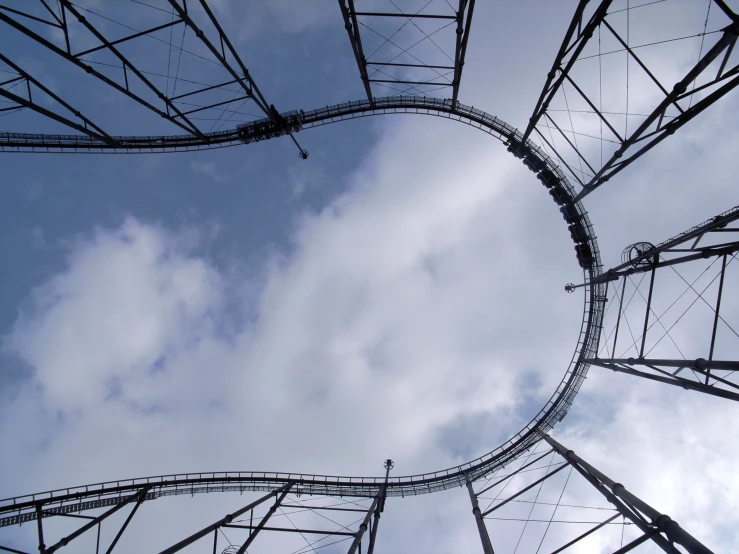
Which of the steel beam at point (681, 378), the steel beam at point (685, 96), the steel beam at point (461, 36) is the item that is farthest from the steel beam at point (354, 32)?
the steel beam at point (681, 378)

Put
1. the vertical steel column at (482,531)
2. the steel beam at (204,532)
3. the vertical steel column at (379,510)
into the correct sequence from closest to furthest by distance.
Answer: the steel beam at (204,532) → the vertical steel column at (482,531) → the vertical steel column at (379,510)

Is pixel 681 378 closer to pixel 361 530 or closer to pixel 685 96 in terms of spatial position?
pixel 685 96

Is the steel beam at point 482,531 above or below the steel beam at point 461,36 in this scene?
below

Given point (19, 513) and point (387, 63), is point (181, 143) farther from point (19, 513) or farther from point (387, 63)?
point (19, 513)

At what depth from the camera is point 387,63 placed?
16406 millimetres

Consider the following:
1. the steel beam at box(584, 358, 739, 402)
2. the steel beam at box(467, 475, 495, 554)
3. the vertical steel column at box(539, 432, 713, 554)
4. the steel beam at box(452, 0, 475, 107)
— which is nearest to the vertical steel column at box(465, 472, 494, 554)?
the steel beam at box(467, 475, 495, 554)

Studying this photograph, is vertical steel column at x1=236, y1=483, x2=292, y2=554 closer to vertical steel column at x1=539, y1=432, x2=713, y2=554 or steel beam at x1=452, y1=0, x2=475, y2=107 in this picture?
vertical steel column at x1=539, y1=432, x2=713, y2=554

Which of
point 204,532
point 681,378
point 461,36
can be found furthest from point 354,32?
point 204,532

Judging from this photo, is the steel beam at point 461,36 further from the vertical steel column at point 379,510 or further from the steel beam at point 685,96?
the vertical steel column at point 379,510

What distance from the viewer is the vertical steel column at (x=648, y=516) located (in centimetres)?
845

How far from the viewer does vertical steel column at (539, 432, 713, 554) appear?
332 inches

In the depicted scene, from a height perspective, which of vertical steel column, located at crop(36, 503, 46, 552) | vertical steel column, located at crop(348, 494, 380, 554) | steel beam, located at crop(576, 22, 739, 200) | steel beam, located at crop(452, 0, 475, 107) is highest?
steel beam, located at crop(452, 0, 475, 107)

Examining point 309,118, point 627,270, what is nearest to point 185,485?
point 309,118

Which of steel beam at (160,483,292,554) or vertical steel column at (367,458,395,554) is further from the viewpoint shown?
vertical steel column at (367,458,395,554)
